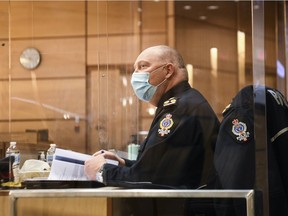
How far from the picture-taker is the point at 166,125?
1.84 metres

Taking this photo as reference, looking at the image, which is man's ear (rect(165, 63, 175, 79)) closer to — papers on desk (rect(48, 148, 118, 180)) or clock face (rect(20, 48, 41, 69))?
papers on desk (rect(48, 148, 118, 180))

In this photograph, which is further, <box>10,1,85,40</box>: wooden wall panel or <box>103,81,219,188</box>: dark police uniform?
<box>10,1,85,40</box>: wooden wall panel

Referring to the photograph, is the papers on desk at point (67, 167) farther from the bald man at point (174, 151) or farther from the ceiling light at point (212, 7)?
the ceiling light at point (212, 7)

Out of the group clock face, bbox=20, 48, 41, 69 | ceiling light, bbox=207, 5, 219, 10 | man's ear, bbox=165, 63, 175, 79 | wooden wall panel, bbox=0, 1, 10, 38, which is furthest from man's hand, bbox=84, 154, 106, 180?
ceiling light, bbox=207, 5, 219, 10

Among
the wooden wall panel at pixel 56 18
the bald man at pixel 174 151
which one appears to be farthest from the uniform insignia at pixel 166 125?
the wooden wall panel at pixel 56 18

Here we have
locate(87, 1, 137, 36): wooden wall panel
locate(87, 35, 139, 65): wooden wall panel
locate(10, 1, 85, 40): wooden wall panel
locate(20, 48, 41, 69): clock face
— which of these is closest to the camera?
locate(87, 35, 139, 65): wooden wall panel

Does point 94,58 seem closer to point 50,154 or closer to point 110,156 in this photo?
point 50,154

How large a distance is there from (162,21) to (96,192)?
143 inches

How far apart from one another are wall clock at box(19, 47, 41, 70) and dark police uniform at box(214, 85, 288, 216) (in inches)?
69.8

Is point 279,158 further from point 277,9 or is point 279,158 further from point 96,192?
point 277,9

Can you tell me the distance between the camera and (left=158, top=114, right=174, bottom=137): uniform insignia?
1832 millimetres

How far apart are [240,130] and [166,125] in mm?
265

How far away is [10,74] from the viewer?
2514 mm

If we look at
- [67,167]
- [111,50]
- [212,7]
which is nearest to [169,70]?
[67,167]
